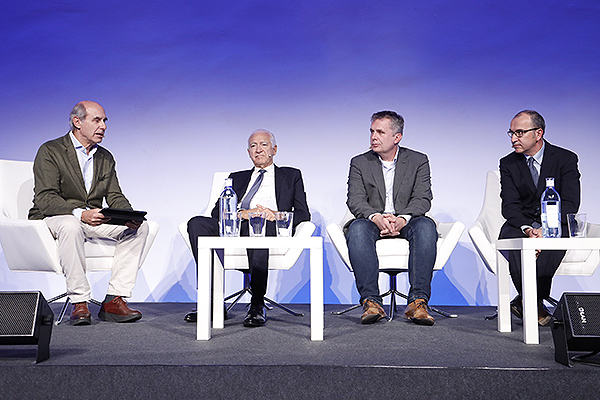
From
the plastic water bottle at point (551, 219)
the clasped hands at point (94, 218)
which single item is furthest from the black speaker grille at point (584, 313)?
the clasped hands at point (94, 218)

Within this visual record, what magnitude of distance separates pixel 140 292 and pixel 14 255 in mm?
1458

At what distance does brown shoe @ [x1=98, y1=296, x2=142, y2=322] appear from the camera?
9.78 ft

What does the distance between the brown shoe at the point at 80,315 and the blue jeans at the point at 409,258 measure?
4.46 ft

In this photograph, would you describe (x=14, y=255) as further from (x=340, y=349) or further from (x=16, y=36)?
(x=16, y=36)

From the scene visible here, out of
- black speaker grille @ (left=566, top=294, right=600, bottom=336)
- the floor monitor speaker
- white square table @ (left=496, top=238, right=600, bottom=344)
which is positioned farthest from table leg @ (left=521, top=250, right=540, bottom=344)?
the floor monitor speaker

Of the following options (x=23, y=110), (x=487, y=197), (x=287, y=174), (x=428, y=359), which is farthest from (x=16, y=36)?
(x=428, y=359)

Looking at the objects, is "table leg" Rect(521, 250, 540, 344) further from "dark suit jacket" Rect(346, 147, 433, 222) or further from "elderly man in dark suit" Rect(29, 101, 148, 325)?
"elderly man in dark suit" Rect(29, 101, 148, 325)

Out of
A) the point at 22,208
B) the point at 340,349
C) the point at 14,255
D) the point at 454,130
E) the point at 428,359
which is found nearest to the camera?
the point at 428,359

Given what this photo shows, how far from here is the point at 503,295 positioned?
270 cm

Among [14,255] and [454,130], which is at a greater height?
[454,130]

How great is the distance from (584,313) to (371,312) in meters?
1.13

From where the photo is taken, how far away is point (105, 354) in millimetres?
2006

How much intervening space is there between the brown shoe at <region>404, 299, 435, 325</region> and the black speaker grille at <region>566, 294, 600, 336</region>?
98 centimetres

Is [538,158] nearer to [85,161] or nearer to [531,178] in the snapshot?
[531,178]
